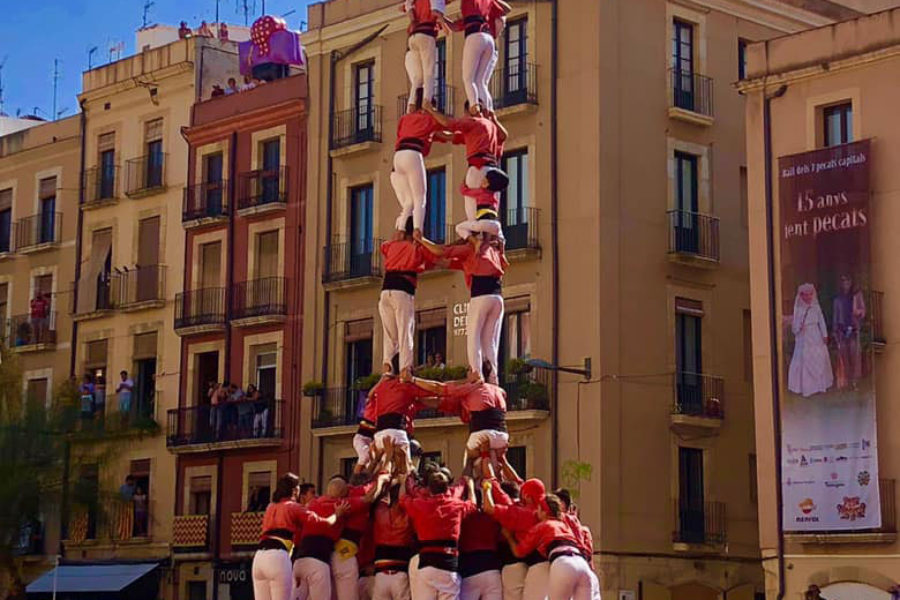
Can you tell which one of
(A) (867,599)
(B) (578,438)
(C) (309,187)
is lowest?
(A) (867,599)

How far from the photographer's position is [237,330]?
50.2m

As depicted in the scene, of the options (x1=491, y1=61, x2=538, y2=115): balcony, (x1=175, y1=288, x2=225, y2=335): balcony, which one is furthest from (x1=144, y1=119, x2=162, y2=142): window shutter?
(x1=491, y1=61, x2=538, y2=115): balcony

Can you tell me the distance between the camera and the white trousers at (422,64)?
24938mm

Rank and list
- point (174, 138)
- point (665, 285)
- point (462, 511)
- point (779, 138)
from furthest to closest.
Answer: point (174, 138)
point (665, 285)
point (779, 138)
point (462, 511)

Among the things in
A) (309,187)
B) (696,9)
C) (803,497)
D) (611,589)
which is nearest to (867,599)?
(803,497)

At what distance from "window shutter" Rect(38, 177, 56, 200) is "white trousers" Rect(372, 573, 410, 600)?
123 ft

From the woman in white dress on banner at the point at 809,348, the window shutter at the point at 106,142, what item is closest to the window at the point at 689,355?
the woman in white dress on banner at the point at 809,348

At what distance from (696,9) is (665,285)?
693 centimetres

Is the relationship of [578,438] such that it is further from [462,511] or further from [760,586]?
[462,511]

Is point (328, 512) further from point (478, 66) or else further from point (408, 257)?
point (478, 66)

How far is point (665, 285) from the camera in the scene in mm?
42906

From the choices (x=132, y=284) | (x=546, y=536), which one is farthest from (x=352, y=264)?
(x=546, y=536)

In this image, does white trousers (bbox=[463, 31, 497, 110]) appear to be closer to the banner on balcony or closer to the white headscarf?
the banner on balcony

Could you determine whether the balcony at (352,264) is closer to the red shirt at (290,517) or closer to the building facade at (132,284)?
the building facade at (132,284)
